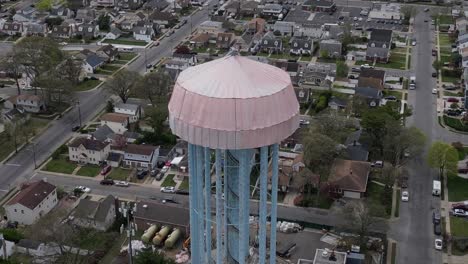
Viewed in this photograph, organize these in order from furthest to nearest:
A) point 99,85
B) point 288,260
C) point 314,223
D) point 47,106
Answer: point 99,85 → point 47,106 → point 314,223 → point 288,260

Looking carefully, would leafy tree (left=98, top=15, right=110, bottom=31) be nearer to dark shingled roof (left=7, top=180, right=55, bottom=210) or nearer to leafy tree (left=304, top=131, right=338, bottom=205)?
dark shingled roof (left=7, top=180, right=55, bottom=210)

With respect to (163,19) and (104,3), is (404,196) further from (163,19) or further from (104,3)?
(104,3)

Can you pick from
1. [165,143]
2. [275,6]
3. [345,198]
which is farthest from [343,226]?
[275,6]

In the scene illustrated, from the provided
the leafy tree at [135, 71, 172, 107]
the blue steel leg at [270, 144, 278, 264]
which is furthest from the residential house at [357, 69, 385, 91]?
the blue steel leg at [270, 144, 278, 264]

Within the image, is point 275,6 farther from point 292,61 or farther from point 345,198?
point 345,198

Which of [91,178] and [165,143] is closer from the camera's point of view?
[91,178]

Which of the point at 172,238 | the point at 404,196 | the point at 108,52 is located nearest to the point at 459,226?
the point at 404,196
